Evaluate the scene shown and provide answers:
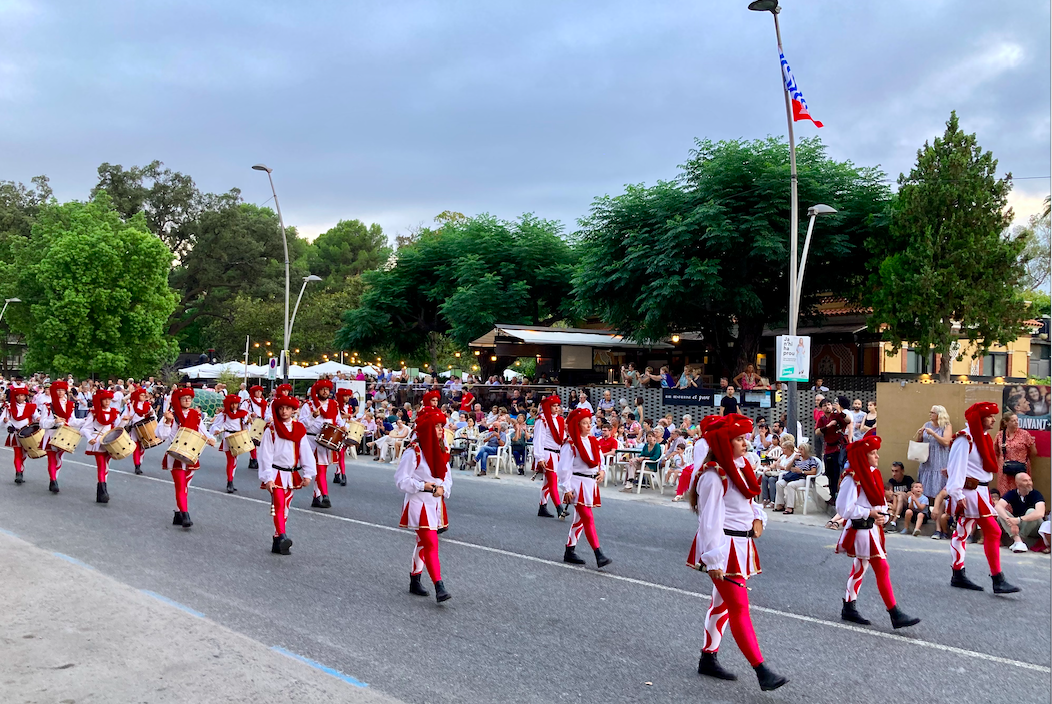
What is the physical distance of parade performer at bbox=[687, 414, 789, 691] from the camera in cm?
595

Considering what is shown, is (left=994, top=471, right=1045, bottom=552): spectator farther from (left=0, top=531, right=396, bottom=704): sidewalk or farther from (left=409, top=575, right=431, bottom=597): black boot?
(left=0, top=531, right=396, bottom=704): sidewalk

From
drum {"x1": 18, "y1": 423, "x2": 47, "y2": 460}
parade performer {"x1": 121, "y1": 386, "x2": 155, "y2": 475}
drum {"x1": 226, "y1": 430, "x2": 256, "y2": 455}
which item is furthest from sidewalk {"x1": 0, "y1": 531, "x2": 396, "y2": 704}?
drum {"x1": 18, "y1": 423, "x2": 47, "y2": 460}

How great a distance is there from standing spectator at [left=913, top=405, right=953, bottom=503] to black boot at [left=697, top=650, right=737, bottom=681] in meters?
7.24

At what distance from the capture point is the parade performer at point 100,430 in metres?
13.7

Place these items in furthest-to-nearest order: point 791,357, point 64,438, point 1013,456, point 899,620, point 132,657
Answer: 1. point 791,357
2. point 64,438
3. point 1013,456
4. point 899,620
5. point 132,657

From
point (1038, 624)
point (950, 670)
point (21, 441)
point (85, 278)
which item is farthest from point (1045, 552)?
point (85, 278)

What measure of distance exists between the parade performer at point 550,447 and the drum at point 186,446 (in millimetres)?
4613

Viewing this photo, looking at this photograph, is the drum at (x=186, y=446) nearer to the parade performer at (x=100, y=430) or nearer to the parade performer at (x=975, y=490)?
the parade performer at (x=100, y=430)

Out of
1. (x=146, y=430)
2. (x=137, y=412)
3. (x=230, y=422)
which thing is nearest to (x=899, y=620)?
(x=146, y=430)

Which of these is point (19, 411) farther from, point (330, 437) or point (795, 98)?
point (795, 98)

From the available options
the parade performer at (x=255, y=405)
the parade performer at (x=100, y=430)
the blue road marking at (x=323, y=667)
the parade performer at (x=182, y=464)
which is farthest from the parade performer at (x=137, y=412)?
the blue road marking at (x=323, y=667)

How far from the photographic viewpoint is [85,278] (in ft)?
162

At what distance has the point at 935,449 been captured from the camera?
12680mm

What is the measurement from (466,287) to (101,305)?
23345 millimetres
